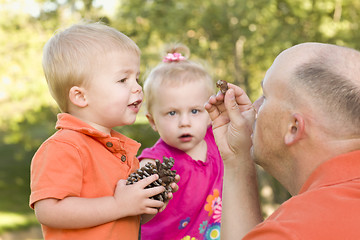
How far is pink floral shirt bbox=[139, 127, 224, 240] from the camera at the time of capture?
3.14 m

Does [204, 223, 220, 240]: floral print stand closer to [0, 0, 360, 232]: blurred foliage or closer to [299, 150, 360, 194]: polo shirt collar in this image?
[299, 150, 360, 194]: polo shirt collar

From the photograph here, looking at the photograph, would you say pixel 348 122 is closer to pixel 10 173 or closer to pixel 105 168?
pixel 105 168

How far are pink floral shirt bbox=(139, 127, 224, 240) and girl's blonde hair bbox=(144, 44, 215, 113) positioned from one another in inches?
16.7

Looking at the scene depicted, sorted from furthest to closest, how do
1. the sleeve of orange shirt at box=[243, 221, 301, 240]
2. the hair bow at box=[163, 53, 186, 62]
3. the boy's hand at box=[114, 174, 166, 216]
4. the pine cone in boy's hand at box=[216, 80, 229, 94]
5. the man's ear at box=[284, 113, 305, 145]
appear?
the hair bow at box=[163, 53, 186, 62] → the pine cone in boy's hand at box=[216, 80, 229, 94] → the boy's hand at box=[114, 174, 166, 216] → the man's ear at box=[284, 113, 305, 145] → the sleeve of orange shirt at box=[243, 221, 301, 240]

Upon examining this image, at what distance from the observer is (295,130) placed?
7.07ft

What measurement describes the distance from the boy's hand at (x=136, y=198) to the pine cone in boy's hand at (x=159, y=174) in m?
0.04

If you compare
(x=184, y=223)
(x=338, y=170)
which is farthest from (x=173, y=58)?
(x=338, y=170)

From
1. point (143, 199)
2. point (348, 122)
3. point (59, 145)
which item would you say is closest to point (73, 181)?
point (59, 145)

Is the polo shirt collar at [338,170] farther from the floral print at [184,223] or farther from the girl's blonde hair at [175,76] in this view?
the girl's blonde hair at [175,76]

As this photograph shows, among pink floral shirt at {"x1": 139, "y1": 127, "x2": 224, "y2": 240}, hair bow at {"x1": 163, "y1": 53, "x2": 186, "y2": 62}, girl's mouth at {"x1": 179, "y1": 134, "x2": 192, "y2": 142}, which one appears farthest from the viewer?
hair bow at {"x1": 163, "y1": 53, "x2": 186, "y2": 62}

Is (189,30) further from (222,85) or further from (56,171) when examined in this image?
(56,171)

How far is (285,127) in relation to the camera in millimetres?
2207

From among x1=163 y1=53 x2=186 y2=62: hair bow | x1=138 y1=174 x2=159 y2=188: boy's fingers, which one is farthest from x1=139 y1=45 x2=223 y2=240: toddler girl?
x1=138 y1=174 x2=159 y2=188: boy's fingers

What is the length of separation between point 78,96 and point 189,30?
5.61 meters
